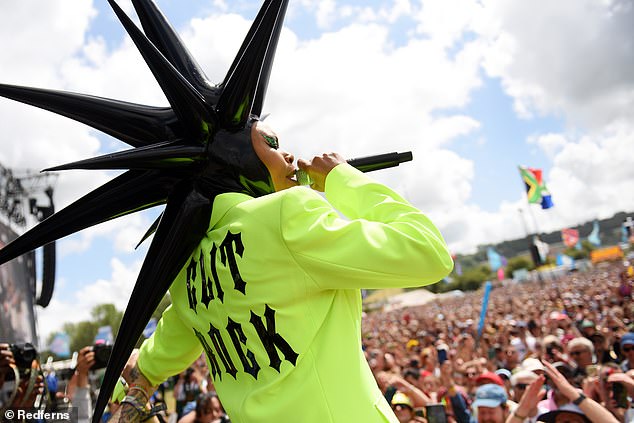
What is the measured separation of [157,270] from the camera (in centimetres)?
178

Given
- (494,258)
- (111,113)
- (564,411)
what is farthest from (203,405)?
(494,258)

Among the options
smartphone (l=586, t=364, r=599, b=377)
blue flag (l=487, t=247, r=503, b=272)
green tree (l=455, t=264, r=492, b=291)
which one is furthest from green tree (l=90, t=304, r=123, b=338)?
smartphone (l=586, t=364, r=599, b=377)

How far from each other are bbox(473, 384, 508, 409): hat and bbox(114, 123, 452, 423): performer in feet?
10.2

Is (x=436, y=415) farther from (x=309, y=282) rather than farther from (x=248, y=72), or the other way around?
(x=248, y=72)

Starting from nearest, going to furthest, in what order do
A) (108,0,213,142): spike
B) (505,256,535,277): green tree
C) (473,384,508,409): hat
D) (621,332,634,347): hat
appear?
(108,0,213,142): spike
(473,384,508,409): hat
(621,332,634,347): hat
(505,256,535,277): green tree

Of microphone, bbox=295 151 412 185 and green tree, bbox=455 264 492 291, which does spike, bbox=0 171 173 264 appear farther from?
green tree, bbox=455 264 492 291

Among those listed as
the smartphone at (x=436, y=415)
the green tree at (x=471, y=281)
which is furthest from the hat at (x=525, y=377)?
the green tree at (x=471, y=281)

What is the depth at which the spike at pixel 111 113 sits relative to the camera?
1773mm

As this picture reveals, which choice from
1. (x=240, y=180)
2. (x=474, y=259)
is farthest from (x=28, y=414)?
(x=474, y=259)

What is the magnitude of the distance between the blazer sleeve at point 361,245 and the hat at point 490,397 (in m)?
3.22

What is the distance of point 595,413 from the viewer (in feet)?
11.1

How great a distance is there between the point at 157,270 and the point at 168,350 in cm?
52

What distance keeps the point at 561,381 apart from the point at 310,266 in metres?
2.73

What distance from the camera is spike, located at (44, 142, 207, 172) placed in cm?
170
